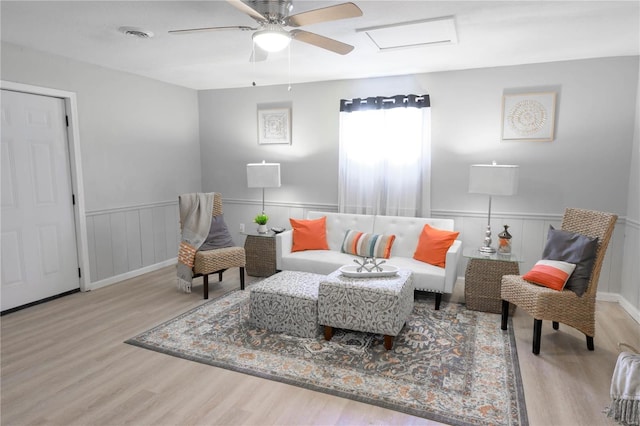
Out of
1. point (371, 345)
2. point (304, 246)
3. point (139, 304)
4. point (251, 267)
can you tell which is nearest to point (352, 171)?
point (304, 246)

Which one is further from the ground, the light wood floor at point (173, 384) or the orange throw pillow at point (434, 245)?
the orange throw pillow at point (434, 245)

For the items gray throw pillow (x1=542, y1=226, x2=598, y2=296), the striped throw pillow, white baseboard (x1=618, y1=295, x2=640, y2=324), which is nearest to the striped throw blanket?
the striped throw pillow

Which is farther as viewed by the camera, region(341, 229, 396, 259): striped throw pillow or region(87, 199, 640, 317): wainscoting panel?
region(341, 229, 396, 259): striped throw pillow

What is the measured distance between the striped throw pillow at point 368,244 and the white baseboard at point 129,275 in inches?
98.1

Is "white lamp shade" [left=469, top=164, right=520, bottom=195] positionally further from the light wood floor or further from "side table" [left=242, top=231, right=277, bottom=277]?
"side table" [left=242, top=231, right=277, bottom=277]

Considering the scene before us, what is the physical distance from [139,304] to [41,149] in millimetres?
1753

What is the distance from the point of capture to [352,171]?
4.73 metres

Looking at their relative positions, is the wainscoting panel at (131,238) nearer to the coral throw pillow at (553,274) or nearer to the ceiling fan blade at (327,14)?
the ceiling fan blade at (327,14)

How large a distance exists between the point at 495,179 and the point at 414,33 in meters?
1.53

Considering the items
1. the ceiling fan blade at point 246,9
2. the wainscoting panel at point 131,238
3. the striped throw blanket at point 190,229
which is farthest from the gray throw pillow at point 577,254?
the wainscoting panel at point 131,238

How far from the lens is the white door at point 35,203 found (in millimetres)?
3475

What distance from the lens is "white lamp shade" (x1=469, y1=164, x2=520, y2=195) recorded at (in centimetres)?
356

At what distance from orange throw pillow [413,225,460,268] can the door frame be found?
3485mm

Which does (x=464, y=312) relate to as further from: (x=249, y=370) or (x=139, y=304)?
(x=139, y=304)
